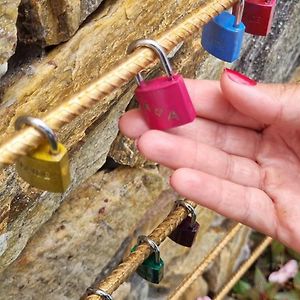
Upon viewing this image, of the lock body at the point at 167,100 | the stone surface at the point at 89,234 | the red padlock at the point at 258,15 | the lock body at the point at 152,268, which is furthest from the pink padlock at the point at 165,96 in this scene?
the stone surface at the point at 89,234

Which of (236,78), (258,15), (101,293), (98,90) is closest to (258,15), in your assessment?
(258,15)

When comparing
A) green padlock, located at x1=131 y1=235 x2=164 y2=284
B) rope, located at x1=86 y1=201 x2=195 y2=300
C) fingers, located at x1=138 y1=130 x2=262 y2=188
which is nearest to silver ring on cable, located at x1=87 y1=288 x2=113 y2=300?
rope, located at x1=86 y1=201 x2=195 y2=300

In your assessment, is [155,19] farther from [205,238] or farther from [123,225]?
[205,238]

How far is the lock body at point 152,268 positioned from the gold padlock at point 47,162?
44 cm

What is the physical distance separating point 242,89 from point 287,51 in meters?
0.82

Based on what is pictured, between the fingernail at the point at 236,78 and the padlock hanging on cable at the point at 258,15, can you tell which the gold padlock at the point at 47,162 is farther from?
the padlock hanging on cable at the point at 258,15

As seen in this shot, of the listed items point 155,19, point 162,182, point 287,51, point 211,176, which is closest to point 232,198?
point 211,176

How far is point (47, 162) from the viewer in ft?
2.13

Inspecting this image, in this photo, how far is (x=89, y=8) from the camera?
0.93 metres

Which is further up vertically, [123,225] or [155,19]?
[155,19]

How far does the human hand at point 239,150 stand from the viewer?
0.87 meters

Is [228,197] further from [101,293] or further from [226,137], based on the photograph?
[101,293]

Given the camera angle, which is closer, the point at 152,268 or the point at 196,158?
the point at 196,158

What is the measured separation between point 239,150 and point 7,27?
0.43 metres
